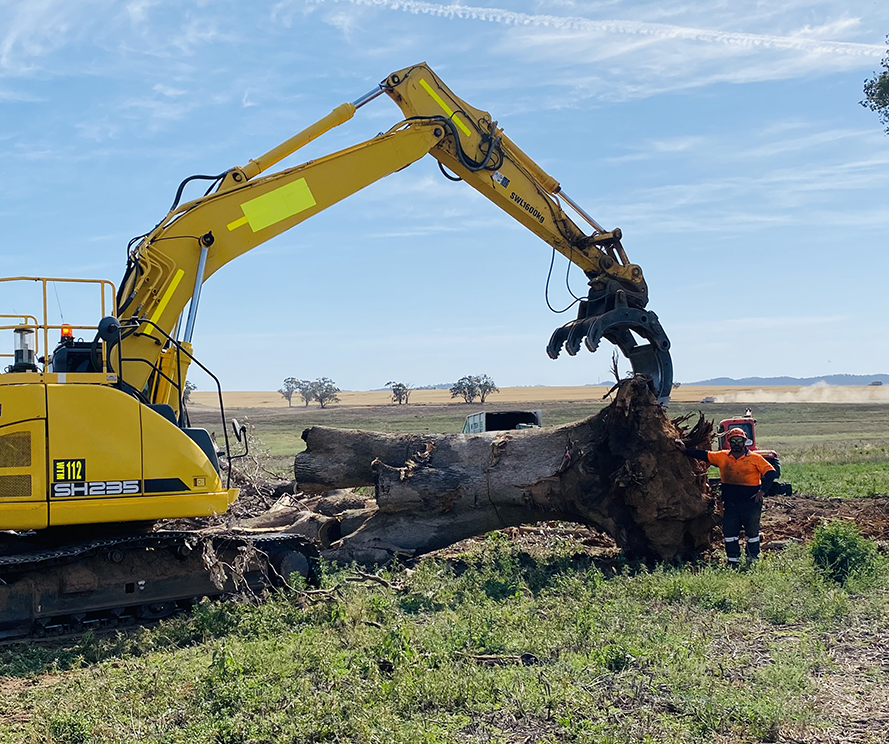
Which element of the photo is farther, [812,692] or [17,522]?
[17,522]

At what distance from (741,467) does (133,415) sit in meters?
7.39

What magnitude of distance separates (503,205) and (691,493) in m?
5.05

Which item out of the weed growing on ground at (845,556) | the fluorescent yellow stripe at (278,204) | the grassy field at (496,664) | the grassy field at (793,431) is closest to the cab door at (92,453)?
the grassy field at (496,664)

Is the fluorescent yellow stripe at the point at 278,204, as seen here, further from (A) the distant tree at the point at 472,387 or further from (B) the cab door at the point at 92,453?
(A) the distant tree at the point at 472,387

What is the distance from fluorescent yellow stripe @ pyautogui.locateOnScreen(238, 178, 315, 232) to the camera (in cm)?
1045

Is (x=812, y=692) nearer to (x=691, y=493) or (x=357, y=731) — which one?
(x=357, y=731)

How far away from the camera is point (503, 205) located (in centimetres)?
1312

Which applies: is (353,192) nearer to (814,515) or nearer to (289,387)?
(814,515)

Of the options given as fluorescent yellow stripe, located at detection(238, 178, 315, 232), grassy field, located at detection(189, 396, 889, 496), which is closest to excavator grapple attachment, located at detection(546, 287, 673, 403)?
fluorescent yellow stripe, located at detection(238, 178, 315, 232)

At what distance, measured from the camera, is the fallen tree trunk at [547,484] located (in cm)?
1107

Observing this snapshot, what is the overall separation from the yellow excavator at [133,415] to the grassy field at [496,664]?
2.02ft

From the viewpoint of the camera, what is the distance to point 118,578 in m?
9.02

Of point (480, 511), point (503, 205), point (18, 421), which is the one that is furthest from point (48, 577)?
point (503, 205)

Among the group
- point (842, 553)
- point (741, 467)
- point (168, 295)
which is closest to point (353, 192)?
point (168, 295)
